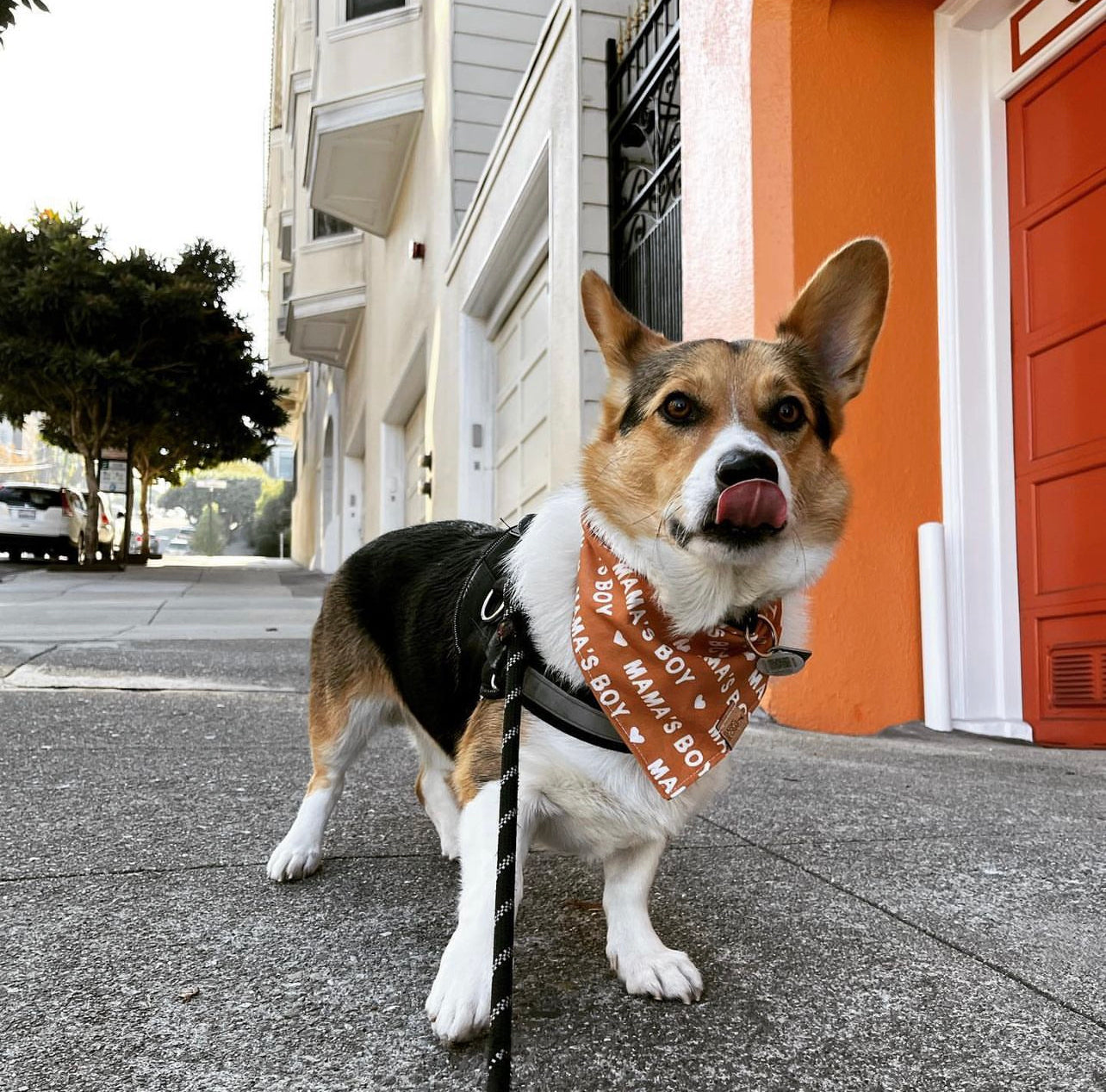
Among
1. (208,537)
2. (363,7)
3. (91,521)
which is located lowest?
(91,521)

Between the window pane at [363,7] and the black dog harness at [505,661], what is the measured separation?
12.2 m

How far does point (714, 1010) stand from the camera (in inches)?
64.7

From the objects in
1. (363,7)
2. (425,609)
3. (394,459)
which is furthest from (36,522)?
(425,609)

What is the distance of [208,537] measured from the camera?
59.8 meters

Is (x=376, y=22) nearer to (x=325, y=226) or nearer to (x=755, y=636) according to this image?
(x=325, y=226)

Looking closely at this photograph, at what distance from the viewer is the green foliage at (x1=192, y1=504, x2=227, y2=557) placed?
58750mm

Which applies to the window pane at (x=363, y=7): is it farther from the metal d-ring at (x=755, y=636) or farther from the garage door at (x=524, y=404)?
the metal d-ring at (x=755, y=636)

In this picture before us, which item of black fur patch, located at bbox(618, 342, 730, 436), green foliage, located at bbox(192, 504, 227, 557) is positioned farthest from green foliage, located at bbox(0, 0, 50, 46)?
green foliage, located at bbox(192, 504, 227, 557)

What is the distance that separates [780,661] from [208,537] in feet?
204

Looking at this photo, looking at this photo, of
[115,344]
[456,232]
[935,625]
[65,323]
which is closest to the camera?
[935,625]

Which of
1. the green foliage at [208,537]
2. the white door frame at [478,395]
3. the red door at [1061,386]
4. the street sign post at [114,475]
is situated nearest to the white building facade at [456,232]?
the white door frame at [478,395]

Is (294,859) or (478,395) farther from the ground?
(478,395)

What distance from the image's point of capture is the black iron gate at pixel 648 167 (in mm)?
5262

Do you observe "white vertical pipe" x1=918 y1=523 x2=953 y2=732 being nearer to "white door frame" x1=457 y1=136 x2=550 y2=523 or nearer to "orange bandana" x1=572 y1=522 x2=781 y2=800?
"orange bandana" x1=572 y1=522 x2=781 y2=800
